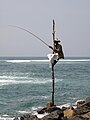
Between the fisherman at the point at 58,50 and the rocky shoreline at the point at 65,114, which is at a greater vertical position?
the fisherman at the point at 58,50

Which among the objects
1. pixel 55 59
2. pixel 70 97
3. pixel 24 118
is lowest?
pixel 70 97

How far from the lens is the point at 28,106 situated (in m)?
27.9

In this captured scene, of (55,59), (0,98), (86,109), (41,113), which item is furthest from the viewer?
(0,98)

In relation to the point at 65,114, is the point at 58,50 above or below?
above

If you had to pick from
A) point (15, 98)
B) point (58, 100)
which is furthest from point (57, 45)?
point (15, 98)

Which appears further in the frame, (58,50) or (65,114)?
(65,114)

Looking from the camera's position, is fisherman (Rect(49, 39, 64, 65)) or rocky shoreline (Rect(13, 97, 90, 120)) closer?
rocky shoreline (Rect(13, 97, 90, 120))

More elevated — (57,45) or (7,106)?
(57,45)

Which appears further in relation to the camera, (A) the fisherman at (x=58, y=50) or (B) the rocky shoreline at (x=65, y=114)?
(A) the fisherman at (x=58, y=50)

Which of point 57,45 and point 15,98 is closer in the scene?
point 57,45

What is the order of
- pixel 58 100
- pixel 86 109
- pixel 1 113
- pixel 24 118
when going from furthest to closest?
pixel 58 100
pixel 1 113
pixel 86 109
pixel 24 118

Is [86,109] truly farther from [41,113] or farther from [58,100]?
[58,100]

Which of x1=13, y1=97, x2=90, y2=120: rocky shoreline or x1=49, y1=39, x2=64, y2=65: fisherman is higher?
x1=49, y1=39, x2=64, y2=65: fisherman

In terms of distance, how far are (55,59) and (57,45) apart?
1001 mm
